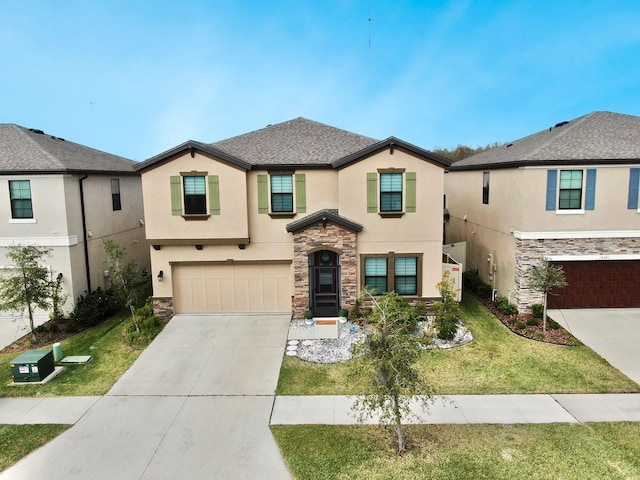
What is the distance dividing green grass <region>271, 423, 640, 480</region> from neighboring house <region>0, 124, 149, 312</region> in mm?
11374

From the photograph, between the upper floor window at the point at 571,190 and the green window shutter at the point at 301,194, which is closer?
the upper floor window at the point at 571,190

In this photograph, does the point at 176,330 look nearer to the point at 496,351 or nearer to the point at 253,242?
the point at 253,242

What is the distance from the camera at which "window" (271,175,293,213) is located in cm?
1552

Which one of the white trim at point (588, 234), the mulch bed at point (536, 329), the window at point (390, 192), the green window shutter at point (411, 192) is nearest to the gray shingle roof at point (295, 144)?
the window at point (390, 192)

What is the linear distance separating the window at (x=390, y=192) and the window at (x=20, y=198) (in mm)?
12666

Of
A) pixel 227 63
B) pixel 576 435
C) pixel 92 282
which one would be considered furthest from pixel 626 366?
pixel 227 63

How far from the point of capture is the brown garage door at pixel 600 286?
15398 mm

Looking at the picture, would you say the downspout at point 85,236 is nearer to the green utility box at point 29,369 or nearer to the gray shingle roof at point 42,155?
the gray shingle roof at point 42,155

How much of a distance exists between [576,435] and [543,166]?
917cm

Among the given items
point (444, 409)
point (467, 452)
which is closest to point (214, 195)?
point (444, 409)

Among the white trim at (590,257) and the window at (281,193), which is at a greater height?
the window at (281,193)

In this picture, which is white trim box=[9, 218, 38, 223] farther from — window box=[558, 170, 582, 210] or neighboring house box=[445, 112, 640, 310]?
window box=[558, 170, 582, 210]

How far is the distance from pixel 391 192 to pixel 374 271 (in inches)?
112

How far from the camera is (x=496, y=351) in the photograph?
41.6ft
